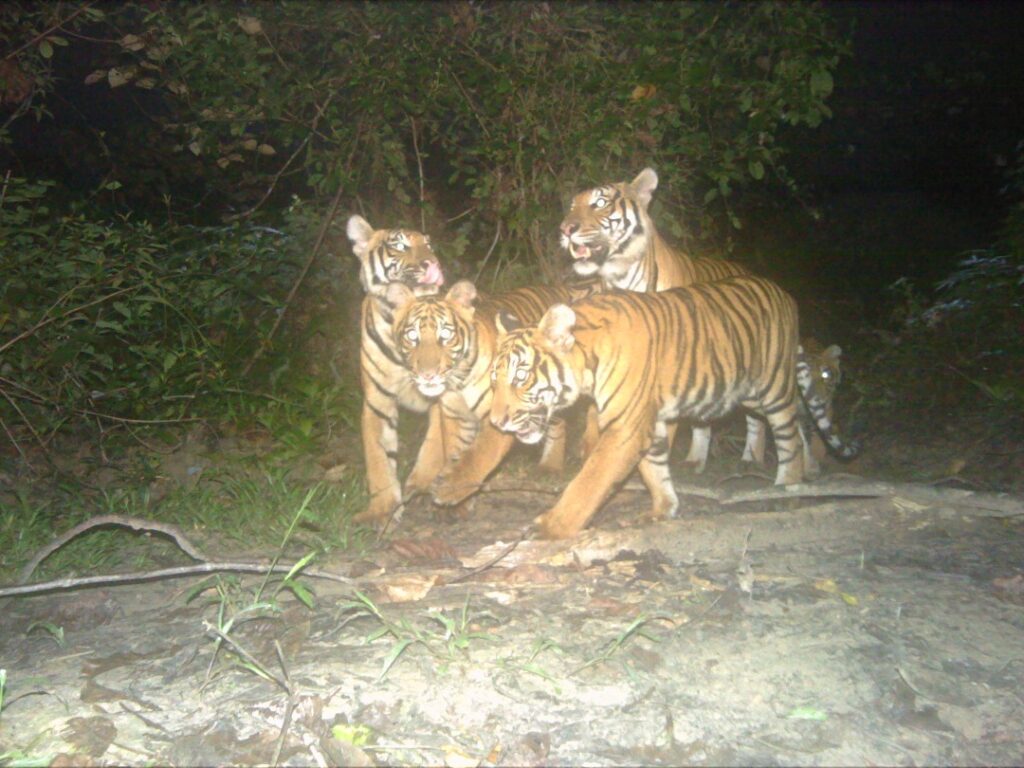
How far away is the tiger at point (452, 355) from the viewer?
4.63 metres

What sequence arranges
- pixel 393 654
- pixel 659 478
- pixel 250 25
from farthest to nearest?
1. pixel 250 25
2. pixel 659 478
3. pixel 393 654

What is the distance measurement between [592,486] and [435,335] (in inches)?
40.5

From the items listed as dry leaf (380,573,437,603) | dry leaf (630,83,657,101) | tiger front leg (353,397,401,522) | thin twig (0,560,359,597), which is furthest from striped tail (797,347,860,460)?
thin twig (0,560,359,597)

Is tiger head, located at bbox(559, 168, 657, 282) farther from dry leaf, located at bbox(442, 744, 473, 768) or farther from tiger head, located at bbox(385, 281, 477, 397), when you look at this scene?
dry leaf, located at bbox(442, 744, 473, 768)

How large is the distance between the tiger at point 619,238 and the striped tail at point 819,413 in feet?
3.19

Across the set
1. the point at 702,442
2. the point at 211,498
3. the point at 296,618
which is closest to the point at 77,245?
the point at 211,498

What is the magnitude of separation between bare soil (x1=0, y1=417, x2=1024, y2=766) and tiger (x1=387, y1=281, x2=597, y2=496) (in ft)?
2.69

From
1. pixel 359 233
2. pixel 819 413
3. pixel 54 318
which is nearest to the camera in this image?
pixel 359 233

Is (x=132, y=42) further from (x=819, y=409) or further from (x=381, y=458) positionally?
(x=819, y=409)

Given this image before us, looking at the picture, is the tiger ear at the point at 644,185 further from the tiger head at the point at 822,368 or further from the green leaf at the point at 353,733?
the green leaf at the point at 353,733

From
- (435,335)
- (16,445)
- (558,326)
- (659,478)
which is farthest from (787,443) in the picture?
(16,445)

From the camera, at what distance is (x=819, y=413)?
20.2ft

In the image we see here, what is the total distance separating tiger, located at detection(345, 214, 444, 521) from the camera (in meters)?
5.02

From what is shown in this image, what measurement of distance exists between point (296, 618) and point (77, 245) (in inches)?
139
